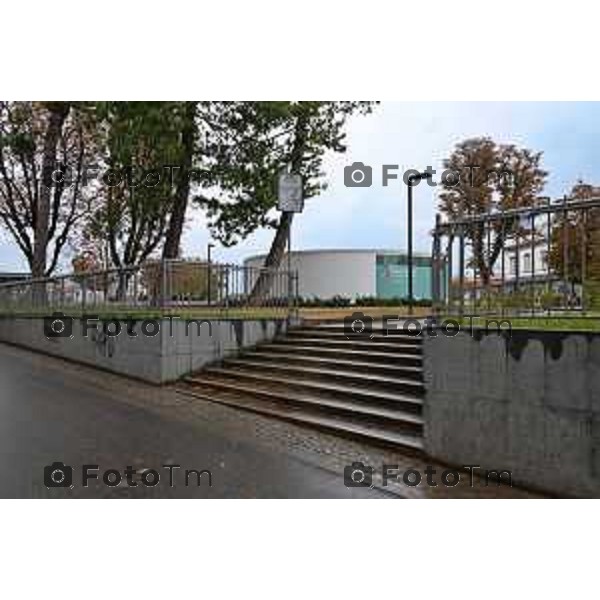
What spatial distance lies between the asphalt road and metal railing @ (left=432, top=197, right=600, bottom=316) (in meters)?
2.22

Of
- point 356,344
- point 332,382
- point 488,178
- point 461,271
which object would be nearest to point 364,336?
point 356,344

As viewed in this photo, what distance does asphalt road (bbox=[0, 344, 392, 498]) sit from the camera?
6.45 m

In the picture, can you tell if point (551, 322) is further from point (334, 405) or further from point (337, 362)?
point (337, 362)

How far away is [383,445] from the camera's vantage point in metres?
8.00

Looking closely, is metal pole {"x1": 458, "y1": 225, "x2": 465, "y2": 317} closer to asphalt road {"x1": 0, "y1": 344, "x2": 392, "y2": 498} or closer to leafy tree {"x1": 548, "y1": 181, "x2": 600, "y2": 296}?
leafy tree {"x1": 548, "y1": 181, "x2": 600, "y2": 296}

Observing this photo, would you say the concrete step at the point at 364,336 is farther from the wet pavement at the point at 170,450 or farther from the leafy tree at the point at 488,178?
the leafy tree at the point at 488,178

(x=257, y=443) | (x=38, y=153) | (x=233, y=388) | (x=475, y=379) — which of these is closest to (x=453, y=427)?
(x=475, y=379)

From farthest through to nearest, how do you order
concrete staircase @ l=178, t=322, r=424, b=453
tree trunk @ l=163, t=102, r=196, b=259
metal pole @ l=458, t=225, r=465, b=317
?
tree trunk @ l=163, t=102, r=196, b=259
concrete staircase @ l=178, t=322, r=424, b=453
metal pole @ l=458, t=225, r=465, b=317

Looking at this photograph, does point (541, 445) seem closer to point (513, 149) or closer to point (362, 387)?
point (362, 387)

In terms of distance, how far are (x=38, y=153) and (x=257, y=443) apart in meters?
21.4

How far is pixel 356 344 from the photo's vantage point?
11.3 m

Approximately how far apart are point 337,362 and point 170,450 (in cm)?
351

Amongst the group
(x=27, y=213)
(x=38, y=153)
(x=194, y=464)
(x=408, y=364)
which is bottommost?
(x=194, y=464)

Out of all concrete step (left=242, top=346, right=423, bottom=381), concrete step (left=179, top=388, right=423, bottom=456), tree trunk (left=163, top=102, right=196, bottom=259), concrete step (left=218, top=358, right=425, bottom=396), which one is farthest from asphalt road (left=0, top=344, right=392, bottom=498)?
tree trunk (left=163, top=102, right=196, bottom=259)
